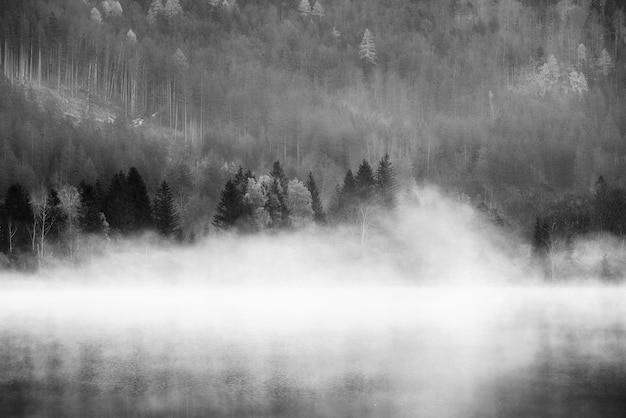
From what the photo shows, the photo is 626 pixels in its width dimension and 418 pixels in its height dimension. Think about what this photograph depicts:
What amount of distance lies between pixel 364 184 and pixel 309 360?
7574 centimetres

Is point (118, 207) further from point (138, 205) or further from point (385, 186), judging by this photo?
point (385, 186)

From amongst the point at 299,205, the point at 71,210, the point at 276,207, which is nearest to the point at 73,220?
the point at 71,210

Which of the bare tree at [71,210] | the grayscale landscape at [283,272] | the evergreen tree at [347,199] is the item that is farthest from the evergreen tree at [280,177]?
the bare tree at [71,210]

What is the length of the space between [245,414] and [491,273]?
292ft

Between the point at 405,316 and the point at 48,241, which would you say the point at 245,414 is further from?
the point at 48,241

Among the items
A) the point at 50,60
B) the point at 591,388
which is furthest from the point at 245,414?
the point at 50,60

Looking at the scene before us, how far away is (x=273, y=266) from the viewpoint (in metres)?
95.2

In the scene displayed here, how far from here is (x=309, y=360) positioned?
36.2 meters

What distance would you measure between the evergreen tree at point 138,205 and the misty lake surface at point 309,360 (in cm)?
2830

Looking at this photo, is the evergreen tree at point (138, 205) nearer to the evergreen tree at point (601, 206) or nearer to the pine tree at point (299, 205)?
the pine tree at point (299, 205)

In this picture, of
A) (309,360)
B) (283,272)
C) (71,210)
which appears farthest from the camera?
(283,272)

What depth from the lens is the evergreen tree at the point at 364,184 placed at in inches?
4326

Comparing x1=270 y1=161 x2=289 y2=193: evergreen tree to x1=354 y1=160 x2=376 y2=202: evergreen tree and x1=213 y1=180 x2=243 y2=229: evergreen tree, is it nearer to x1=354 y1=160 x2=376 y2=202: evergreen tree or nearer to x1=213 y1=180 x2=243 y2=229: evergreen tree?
x1=213 y1=180 x2=243 y2=229: evergreen tree

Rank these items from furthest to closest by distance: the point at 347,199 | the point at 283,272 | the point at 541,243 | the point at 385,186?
1. the point at 385,186
2. the point at 347,199
3. the point at 541,243
4. the point at 283,272
